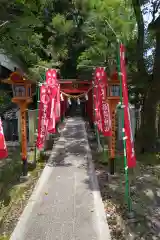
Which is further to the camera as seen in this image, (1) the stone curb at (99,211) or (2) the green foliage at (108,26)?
(2) the green foliage at (108,26)

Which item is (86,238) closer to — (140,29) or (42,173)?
(42,173)

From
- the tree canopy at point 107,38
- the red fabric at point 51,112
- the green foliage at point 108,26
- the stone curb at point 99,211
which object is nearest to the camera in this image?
the stone curb at point 99,211

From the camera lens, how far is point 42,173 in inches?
340

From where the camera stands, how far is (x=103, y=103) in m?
9.73

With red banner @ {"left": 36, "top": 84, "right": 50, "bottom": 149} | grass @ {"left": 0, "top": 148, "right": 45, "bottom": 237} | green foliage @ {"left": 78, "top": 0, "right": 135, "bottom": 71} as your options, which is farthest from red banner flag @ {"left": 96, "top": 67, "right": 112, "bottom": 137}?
grass @ {"left": 0, "top": 148, "right": 45, "bottom": 237}

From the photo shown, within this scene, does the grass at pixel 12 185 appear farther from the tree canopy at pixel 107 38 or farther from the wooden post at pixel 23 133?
the tree canopy at pixel 107 38

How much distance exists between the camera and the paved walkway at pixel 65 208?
5055 millimetres

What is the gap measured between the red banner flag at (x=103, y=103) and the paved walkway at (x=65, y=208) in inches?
60.5

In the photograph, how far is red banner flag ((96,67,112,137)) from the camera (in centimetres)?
927

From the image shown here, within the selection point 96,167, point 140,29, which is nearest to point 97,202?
point 96,167

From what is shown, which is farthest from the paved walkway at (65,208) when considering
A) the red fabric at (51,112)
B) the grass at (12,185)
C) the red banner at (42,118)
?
the red fabric at (51,112)

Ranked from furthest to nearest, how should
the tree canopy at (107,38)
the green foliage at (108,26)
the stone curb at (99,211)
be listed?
1. the green foliage at (108,26)
2. the tree canopy at (107,38)
3. the stone curb at (99,211)

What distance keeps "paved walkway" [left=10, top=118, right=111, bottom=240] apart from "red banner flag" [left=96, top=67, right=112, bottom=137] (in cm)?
154

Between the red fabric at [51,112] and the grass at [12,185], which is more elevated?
the red fabric at [51,112]
